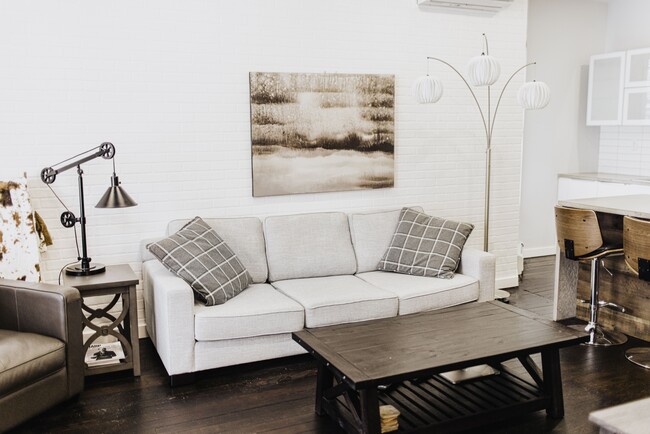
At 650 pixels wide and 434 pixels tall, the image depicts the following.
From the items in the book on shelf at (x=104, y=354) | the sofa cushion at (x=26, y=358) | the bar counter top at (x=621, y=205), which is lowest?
the book on shelf at (x=104, y=354)

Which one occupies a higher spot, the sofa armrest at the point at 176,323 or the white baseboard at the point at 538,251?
the sofa armrest at the point at 176,323

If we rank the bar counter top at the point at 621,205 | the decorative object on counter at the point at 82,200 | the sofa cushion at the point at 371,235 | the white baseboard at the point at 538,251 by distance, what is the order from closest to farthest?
the decorative object on counter at the point at 82,200 < the bar counter top at the point at 621,205 < the sofa cushion at the point at 371,235 < the white baseboard at the point at 538,251

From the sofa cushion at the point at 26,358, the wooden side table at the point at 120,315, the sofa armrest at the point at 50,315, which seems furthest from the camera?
the wooden side table at the point at 120,315

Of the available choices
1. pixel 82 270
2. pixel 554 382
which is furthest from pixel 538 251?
pixel 82 270

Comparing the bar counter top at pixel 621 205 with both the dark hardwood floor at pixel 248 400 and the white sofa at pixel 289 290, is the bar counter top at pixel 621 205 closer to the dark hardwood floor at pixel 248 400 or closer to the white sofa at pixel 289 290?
the white sofa at pixel 289 290

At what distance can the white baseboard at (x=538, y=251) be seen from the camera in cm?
684

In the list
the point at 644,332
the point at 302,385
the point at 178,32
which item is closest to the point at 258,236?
the point at 302,385

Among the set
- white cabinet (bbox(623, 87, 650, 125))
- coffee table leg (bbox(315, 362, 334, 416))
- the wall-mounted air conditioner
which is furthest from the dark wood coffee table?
white cabinet (bbox(623, 87, 650, 125))

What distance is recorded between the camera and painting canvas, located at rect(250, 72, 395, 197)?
4500mm

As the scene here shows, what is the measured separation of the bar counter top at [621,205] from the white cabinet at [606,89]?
2274 millimetres

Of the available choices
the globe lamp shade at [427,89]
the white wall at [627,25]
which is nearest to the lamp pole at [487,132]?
the globe lamp shade at [427,89]

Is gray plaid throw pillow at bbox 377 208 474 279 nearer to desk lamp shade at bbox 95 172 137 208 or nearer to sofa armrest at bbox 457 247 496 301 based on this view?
sofa armrest at bbox 457 247 496 301

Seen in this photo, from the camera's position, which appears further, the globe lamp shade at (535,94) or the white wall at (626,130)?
the white wall at (626,130)

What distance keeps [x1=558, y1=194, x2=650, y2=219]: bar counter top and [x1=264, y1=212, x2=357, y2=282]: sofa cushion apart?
1614mm
